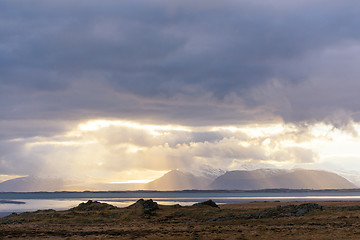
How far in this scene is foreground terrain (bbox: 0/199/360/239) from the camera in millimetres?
52656

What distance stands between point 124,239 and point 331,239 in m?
22.4

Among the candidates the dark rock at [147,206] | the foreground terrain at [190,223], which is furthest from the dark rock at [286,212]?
the dark rock at [147,206]

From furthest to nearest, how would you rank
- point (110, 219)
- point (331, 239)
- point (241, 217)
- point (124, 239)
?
point (110, 219) < point (241, 217) < point (124, 239) < point (331, 239)

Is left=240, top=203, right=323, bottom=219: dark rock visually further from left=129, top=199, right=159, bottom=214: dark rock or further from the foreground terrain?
left=129, top=199, right=159, bottom=214: dark rock

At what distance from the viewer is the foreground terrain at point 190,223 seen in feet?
173

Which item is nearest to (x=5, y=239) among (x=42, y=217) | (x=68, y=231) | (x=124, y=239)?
(x=68, y=231)

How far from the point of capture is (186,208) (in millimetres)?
92000

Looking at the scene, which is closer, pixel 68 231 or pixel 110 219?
pixel 68 231

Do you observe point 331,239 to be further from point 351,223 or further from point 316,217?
point 316,217

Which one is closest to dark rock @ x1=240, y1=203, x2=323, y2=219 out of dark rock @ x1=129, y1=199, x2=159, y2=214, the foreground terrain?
the foreground terrain

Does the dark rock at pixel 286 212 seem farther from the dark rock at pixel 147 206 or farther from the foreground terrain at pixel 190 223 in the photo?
the dark rock at pixel 147 206

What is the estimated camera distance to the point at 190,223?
70.9 m

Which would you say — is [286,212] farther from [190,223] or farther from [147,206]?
[147,206]

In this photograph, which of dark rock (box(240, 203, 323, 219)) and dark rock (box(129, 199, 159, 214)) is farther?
dark rock (box(129, 199, 159, 214))
